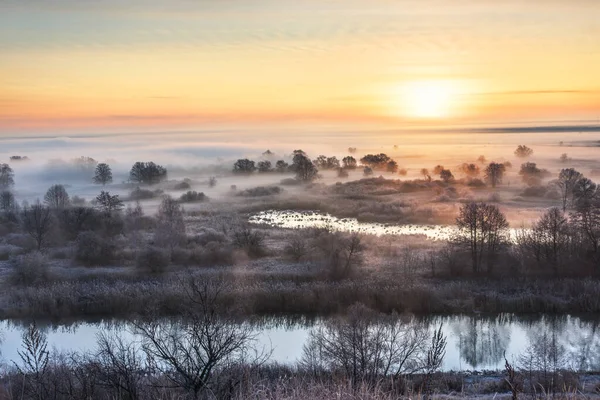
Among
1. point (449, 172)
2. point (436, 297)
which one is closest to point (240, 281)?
point (436, 297)

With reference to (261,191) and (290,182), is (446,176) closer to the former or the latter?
(290,182)

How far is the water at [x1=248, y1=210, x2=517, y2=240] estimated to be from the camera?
44.2m

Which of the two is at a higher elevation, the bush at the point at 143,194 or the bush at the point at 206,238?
the bush at the point at 143,194

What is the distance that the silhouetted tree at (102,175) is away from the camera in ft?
224

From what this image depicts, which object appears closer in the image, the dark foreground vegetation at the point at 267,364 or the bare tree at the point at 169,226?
the dark foreground vegetation at the point at 267,364

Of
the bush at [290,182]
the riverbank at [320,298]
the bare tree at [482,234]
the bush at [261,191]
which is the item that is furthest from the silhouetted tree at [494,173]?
the riverbank at [320,298]

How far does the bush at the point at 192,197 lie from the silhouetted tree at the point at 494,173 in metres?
33.9

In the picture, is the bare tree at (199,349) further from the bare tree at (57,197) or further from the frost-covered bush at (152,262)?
the bare tree at (57,197)

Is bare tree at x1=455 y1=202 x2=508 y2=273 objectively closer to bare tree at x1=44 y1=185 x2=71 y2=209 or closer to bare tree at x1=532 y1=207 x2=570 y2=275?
bare tree at x1=532 y1=207 x2=570 y2=275

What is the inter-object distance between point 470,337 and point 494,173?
1688 inches

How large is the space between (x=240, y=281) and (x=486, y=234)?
15.5m

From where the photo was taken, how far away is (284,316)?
26578 mm

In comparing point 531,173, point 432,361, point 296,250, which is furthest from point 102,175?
point 432,361

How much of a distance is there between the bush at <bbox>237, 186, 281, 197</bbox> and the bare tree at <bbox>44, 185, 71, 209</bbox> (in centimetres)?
2086
